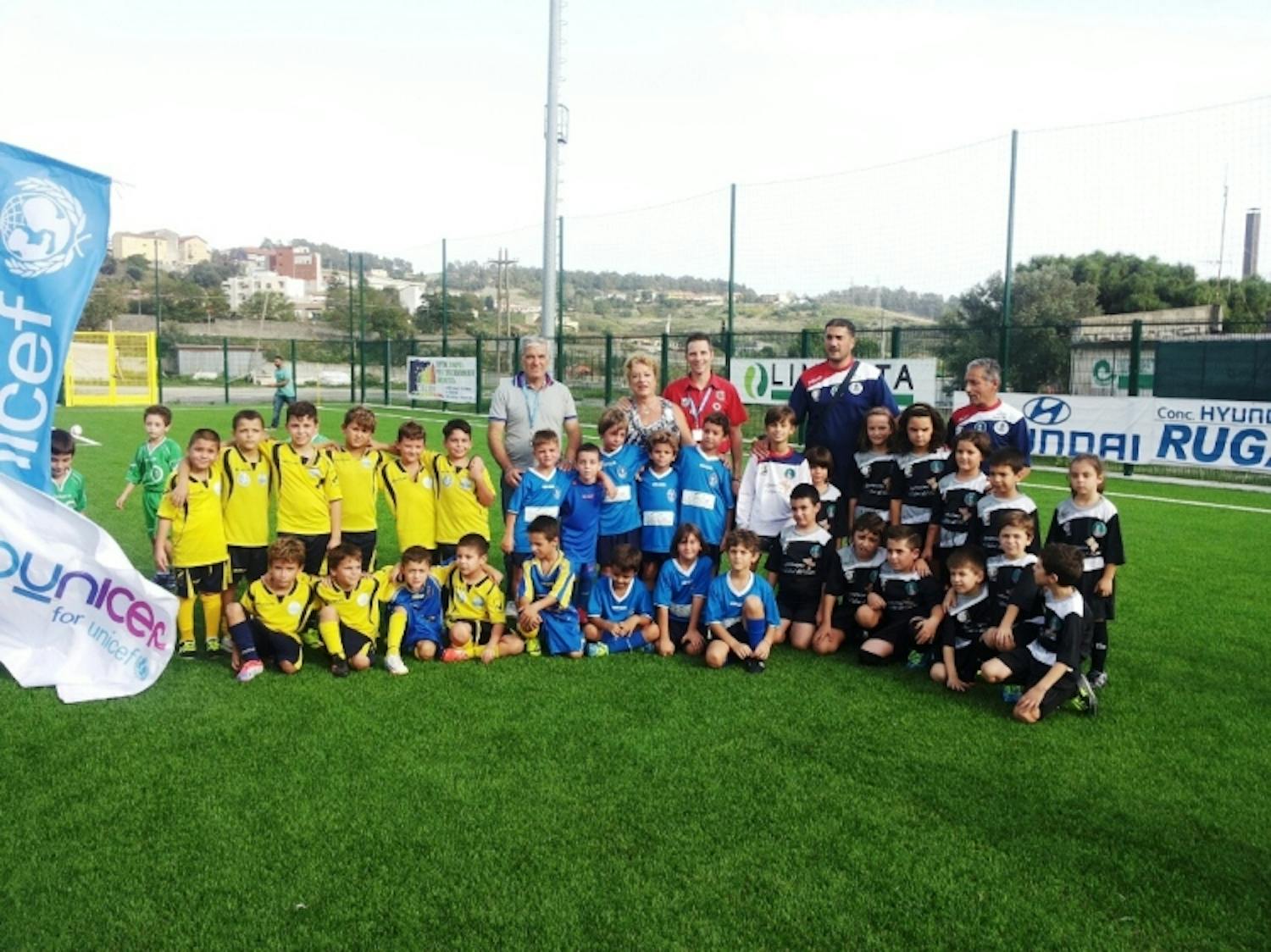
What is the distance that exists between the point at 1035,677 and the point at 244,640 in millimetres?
3808

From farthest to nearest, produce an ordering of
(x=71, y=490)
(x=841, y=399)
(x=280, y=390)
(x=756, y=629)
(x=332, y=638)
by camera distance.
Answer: (x=280, y=390) < (x=71, y=490) < (x=841, y=399) < (x=756, y=629) < (x=332, y=638)

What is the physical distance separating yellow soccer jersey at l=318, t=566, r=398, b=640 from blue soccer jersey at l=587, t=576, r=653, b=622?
1129 millimetres

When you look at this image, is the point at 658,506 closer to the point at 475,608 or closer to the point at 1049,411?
the point at 475,608

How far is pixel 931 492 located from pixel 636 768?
2517mm

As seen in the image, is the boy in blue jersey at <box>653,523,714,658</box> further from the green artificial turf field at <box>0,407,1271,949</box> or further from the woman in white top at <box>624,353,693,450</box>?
the woman in white top at <box>624,353,693,450</box>

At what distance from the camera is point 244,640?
4926mm

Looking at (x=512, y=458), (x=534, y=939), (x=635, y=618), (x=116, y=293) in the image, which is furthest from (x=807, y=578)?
(x=116, y=293)

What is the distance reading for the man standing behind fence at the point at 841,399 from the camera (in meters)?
5.76

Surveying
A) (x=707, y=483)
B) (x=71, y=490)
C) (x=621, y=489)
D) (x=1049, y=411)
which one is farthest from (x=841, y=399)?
(x=1049, y=411)

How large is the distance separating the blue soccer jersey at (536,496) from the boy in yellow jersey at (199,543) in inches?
63.0

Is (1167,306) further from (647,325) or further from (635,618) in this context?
(635,618)

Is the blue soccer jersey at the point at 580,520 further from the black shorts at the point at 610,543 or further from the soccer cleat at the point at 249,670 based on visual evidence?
the soccer cleat at the point at 249,670

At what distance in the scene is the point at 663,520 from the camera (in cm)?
575

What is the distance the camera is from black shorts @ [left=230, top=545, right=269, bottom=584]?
5.50 metres
